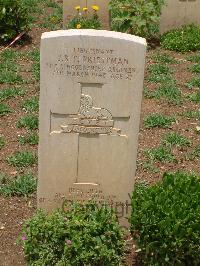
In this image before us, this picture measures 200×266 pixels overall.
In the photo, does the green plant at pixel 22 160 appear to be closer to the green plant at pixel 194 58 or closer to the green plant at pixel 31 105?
the green plant at pixel 31 105

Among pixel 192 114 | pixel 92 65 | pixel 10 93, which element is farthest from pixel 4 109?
pixel 92 65

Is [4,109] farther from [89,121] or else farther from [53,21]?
Result: [53,21]

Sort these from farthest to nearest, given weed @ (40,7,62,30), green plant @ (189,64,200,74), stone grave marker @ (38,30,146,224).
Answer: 1. weed @ (40,7,62,30)
2. green plant @ (189,64,200,74)
3. stone grave marker @ (38,30,146,224)

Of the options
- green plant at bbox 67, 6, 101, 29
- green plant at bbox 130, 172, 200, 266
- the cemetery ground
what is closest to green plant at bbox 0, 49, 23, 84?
the cemetery ground

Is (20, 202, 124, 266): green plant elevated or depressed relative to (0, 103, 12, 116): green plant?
depressed

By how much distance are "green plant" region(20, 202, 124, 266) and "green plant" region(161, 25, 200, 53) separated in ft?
17.4

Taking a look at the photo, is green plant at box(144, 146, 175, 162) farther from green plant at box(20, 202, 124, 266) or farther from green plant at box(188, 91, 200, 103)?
green plant at box(20, 202, 124, 266)

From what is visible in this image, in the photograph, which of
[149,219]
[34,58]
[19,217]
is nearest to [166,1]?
[34,58]

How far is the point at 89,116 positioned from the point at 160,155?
196 centimetres

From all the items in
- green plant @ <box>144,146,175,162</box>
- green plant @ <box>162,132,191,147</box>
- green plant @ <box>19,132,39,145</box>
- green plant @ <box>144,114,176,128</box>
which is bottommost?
green plant @ <box>144,146,175,162</box>

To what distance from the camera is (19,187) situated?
5.36m

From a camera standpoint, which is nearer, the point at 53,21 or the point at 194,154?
the point at 194,154

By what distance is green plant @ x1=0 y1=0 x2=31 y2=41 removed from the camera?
30.2 ft

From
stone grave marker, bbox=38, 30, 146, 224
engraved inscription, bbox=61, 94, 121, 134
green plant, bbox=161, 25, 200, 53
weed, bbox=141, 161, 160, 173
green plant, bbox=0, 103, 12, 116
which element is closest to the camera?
stone grave marker, bbox=38, 30, 146, 224
